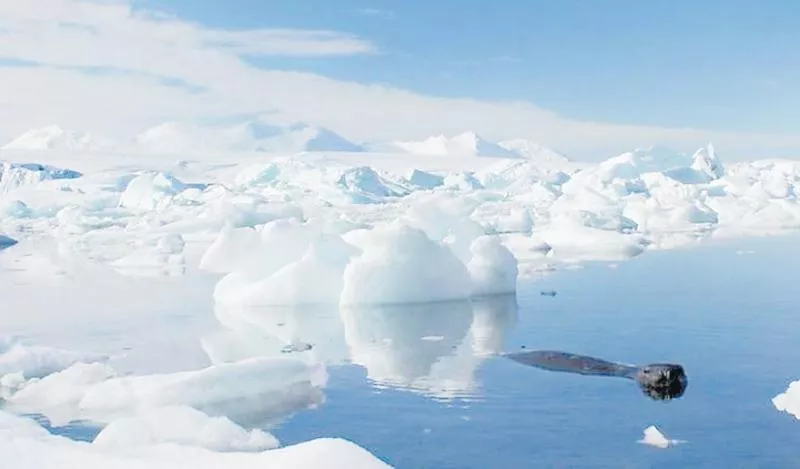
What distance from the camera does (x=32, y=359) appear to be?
1093cm

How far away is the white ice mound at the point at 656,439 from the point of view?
7.77 meters

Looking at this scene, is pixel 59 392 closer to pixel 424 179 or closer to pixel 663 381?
pixel 663 381

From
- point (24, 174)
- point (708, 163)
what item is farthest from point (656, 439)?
point (24, 174)

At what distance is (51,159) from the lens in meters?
92.1

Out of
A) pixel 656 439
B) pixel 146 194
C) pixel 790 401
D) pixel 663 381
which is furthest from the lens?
pixel 146 194

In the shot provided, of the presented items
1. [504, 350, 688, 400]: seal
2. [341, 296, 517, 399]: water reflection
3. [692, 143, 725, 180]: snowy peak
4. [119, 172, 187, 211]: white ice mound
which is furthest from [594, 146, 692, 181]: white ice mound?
[504, 350, 688, 400]: seal

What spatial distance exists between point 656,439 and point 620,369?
266cm

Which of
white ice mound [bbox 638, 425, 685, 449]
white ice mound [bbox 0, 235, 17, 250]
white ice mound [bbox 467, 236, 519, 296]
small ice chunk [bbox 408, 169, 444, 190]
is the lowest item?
white ice mound [bbox 0, 235, 17, 250]

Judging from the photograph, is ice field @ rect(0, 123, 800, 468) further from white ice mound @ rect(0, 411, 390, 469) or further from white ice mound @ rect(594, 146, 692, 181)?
white ice mound @ rect(594, 146, 692, 181)

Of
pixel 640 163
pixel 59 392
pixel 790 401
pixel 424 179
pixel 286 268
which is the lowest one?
pixel 59 392

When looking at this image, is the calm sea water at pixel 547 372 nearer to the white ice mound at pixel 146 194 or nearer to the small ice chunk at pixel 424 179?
the white ice mound at pixel 146 194

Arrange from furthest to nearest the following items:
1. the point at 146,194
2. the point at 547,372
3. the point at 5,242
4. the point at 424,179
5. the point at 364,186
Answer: the point at 424,179
the point at 364,186
the point at 146,194
the point at 5,242
the point at 547,372

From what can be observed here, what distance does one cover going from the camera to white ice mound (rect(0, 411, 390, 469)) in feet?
19.4

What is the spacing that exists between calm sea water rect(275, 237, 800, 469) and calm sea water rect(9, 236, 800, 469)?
2cm
